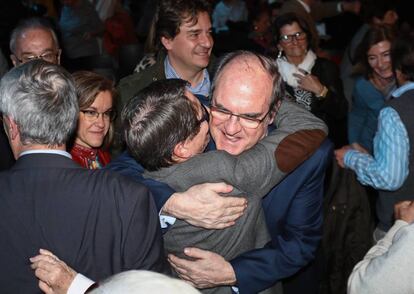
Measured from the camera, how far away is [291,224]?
2227mm

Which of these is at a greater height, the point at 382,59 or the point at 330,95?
the point at 382,59

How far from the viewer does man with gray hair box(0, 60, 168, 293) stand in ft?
5.70

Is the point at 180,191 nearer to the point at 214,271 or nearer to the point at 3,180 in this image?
the point at 214,271

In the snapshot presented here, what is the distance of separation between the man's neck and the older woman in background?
3.93 feet

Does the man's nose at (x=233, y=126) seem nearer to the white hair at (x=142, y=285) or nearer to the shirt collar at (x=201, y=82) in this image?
the white hair at (x=142, y=285)

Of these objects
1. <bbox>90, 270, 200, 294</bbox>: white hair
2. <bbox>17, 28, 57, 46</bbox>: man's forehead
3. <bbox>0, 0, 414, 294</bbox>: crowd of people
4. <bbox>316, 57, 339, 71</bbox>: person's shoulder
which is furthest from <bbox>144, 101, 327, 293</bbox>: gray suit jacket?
<bbox>316, 57, 339, 71</bbox>: person's shoulder

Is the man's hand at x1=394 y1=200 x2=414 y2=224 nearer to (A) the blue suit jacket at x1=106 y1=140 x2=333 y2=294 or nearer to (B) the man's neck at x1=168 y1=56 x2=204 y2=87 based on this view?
(A) the blue suit jacket at x1=106 y1=140 x2=333 y2=294

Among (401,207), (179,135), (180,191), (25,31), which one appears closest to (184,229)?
(180,191)

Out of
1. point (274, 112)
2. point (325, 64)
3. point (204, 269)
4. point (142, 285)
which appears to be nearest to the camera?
point (142, 285)

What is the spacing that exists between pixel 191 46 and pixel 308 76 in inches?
34.6

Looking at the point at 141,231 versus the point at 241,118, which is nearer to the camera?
the point at 141,231

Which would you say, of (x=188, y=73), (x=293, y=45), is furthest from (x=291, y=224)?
(x=293, y=45)

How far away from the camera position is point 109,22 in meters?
6.85

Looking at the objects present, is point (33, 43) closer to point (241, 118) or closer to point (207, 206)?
point (241, 118)
